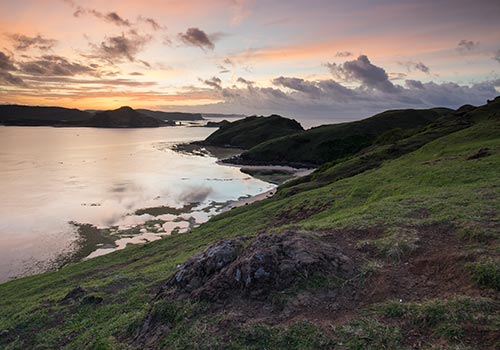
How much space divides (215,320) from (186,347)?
1.43 meters

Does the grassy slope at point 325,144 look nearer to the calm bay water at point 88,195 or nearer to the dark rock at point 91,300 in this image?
the calm bay water at point 88,195

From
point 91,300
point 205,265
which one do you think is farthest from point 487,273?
point 91,300

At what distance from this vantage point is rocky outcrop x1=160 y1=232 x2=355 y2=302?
14188 mm

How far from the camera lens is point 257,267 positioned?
14.6 m

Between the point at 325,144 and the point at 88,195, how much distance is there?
341ft

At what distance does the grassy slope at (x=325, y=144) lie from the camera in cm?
14625

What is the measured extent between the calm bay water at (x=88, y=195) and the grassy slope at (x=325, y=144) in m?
26.9

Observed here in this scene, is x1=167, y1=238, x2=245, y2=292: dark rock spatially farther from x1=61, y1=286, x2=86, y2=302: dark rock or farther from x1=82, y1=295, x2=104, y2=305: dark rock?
x1=61, y1=286, x2=86, y2=302: dark rock

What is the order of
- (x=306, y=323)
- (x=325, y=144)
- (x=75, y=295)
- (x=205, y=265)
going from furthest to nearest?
(x=325, y=144) → (x=75, y=295) → (x=205, y=265) → (x=306, y=323)

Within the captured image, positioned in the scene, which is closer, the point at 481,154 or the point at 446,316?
the point at 446,316

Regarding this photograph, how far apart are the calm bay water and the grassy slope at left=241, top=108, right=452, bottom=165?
88.1 ft

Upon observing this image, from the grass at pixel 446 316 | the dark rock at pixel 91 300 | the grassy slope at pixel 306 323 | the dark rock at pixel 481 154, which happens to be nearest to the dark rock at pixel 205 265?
the grassy slope at pixel 306 323

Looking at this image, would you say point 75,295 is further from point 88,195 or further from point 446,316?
point 88,195

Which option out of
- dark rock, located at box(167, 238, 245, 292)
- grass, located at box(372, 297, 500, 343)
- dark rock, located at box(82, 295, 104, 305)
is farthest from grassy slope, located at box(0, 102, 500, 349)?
dark rock, located at box(167, 238, 245, 292)
